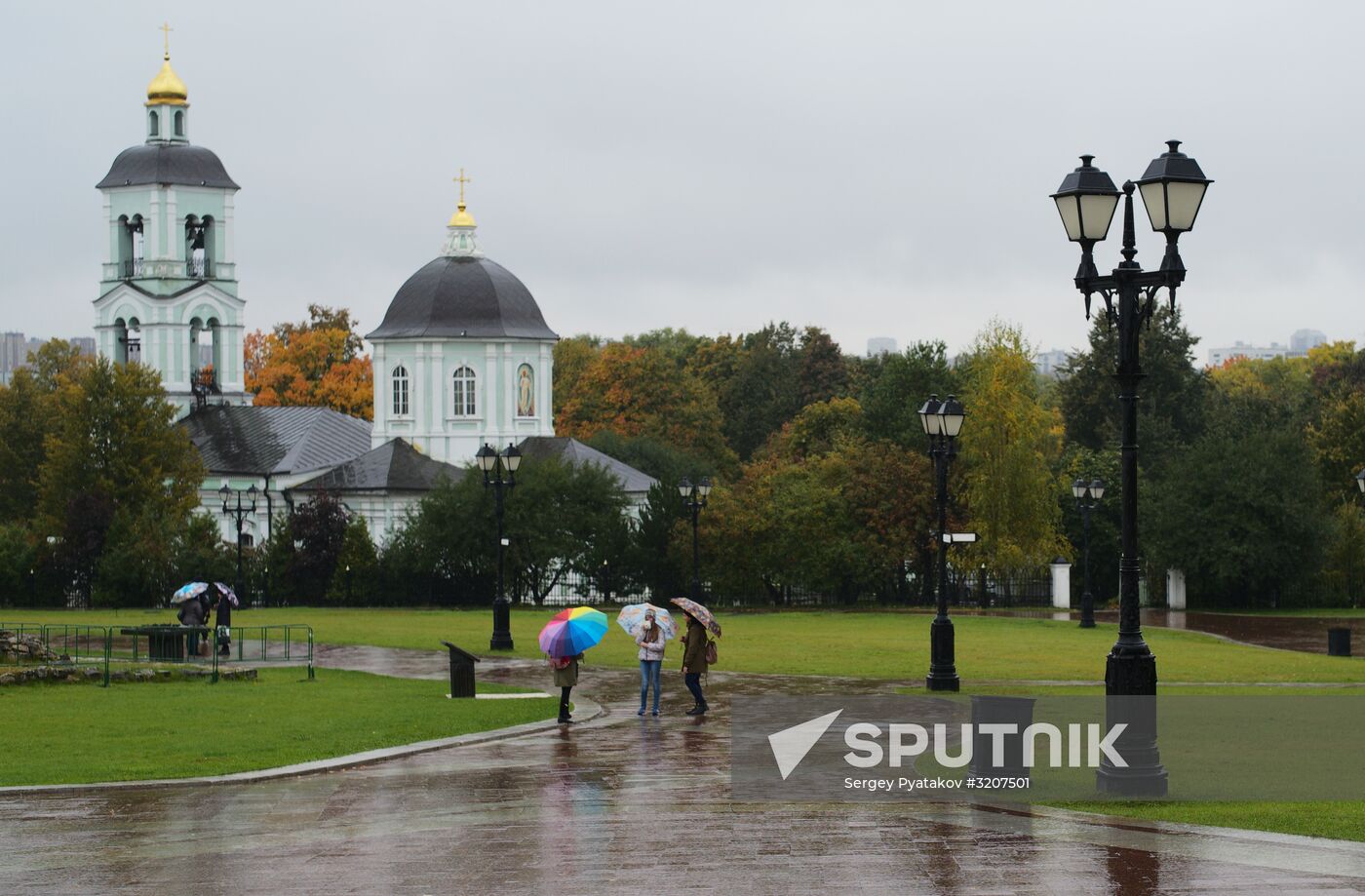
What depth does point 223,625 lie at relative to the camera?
129 ft

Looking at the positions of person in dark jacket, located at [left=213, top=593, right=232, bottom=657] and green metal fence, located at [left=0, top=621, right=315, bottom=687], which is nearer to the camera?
green metal fence, located at [left=0, top=621, right=315, bottom=687]

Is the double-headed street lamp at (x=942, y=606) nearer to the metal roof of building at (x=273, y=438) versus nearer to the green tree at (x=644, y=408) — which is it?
the metal roof of building at (x=273, y=438)

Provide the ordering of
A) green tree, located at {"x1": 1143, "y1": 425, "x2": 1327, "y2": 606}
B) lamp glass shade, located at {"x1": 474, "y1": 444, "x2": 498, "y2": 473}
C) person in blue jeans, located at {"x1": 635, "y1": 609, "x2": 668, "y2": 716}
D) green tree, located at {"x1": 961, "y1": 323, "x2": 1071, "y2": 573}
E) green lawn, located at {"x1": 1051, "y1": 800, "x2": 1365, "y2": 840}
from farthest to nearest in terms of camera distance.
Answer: green tree, located at {"x1": 961, "y1": 323, "x2": 1071, "y2": 573}
green tree, located at {"x1": 1143, "y1": 425, "x2": 1327, "y2": 606}
lamp glass shade, located at {"x1": 474, "y1": 444, "x2": 498, "y2": 473}
person in blue jeans, located at {"x1": 635, "y1": 609, "x2": 668, "y2": 716}
green lawn, located at {"x1": 1051, "y1": 800, "x2": 1365, "y2": 840}

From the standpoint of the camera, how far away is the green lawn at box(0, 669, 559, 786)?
2086 centimetres

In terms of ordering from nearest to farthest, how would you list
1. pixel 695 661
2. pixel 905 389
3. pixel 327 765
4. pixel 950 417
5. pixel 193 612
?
pixel 327 765 < pixel 695 661 < pixel 950 417 < pixel 193 612 < pixel 905 389

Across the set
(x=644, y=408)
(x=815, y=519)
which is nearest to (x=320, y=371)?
(x=644, y=408)

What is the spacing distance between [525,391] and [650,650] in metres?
62.8

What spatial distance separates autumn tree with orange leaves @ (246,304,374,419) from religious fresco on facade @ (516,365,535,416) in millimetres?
32519

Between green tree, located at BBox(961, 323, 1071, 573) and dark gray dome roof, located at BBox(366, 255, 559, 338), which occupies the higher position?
dark gray dome roof, located at BBox(366, 255, 559, 338)

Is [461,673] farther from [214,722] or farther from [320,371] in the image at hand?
[320,371]

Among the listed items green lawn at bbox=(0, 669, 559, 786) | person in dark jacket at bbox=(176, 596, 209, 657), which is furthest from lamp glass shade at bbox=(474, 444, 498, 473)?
green lawn at bbox=(0, 669, 559, 786)

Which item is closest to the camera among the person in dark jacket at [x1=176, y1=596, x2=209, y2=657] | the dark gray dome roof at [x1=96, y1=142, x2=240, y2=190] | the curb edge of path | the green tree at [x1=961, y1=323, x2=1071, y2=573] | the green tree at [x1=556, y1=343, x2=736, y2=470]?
the curb edge of path

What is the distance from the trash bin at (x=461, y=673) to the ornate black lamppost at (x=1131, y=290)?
13.2m

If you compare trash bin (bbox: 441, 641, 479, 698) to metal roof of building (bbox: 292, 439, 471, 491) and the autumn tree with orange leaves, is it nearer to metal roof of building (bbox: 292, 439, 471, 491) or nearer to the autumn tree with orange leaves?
metal roof of building (bbox: 292, 439, 471, 491)
